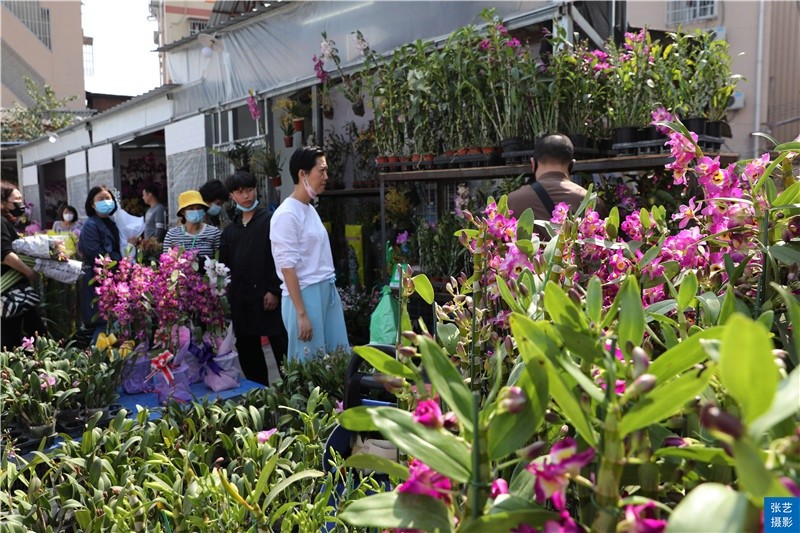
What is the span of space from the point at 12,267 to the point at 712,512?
4867mm

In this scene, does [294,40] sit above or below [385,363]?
above

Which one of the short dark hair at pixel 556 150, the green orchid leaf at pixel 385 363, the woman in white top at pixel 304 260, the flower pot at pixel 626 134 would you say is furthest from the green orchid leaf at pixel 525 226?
the flower pot at pixel 626 134

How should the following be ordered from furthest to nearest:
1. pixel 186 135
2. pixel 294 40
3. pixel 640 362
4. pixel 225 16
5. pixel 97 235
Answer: pixel 225 16 → pixel 186 135 → pixel 294 40 → pixel 97 235 → pixel 640 362

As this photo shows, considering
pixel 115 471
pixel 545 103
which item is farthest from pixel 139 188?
pixel 115 471

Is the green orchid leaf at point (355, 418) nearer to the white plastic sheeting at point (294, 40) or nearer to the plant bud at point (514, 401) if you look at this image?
the plant bud at point (514, 401)

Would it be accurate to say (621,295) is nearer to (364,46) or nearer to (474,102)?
(474,102)

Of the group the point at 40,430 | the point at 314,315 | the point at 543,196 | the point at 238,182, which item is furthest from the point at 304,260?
the point at 40,430

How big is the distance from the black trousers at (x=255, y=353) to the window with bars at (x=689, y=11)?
8.77 meters

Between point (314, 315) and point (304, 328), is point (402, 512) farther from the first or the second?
point (314, 315)

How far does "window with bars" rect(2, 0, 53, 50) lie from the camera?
82.2 feet

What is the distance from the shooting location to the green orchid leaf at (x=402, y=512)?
51 centimetres

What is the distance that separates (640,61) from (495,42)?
0.87 meters

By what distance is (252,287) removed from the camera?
406 cm

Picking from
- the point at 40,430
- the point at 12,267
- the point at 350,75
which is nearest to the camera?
the point at 40,430
